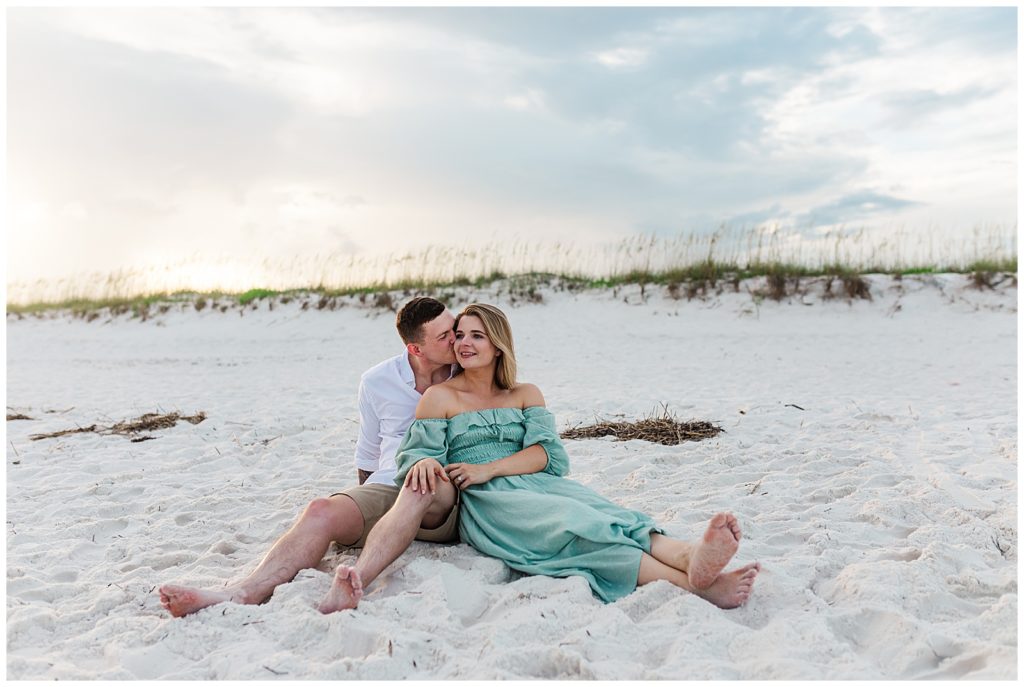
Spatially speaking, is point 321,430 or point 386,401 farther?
point 321,430

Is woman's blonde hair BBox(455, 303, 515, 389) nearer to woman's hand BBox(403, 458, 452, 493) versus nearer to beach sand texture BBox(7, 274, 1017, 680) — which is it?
woman's hand BBox(403, 458, 452, 493)

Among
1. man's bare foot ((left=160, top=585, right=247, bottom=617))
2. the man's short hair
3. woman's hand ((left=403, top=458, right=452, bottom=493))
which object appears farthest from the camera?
the man's short hair

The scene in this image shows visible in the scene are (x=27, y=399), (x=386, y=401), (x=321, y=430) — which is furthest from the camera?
(x=27, y=399)

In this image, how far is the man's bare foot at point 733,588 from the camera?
3002 millimetres

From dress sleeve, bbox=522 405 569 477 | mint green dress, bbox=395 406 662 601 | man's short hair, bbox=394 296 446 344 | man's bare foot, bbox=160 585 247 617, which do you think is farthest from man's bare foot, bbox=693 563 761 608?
man's bare foot, bbox=160 585 247 617

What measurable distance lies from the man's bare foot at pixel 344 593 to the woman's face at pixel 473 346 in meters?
1.07

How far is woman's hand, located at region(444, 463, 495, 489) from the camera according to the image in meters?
3.54

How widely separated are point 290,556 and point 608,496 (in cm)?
215

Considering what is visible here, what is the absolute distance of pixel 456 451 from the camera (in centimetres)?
368

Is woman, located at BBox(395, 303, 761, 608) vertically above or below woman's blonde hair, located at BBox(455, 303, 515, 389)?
below

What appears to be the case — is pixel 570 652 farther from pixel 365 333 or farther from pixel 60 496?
pixel 365 333

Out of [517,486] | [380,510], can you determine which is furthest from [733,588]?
[380,510]

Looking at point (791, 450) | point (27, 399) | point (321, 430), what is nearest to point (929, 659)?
point (791, 450)

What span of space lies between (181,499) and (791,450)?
13.4 ft
